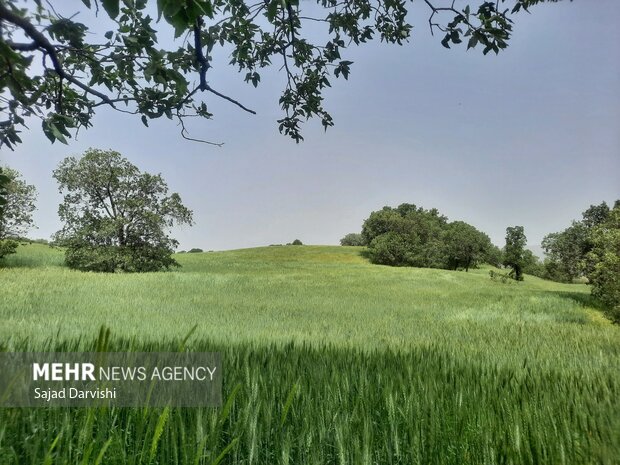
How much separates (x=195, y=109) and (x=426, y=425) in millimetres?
3163

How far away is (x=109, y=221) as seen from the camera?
27.7 metres

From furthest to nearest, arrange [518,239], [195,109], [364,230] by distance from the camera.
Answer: [364,230] → [518,239] → [195,109]

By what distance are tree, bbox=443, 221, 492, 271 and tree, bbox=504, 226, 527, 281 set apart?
10098 millimetres

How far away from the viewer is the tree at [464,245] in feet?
223

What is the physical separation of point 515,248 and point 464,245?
1129cm

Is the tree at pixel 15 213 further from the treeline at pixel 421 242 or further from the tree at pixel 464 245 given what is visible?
the tree at pixel 464 245

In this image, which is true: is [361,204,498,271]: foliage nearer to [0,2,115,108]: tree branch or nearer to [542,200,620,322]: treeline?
[542,200,620,322]: treeline

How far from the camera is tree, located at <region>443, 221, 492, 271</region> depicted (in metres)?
68.1

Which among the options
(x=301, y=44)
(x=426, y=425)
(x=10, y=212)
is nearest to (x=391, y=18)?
(x=301, y=44)

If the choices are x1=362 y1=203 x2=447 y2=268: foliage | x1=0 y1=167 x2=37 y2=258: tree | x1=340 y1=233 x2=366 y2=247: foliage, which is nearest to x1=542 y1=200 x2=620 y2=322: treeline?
x1=362 y1=203 x2=447 y2=268: foliage

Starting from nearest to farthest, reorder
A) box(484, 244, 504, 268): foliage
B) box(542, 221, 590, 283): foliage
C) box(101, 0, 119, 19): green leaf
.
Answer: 1. box(101, 0, 119, 19): green leaf
2. box(542, 221, 590, 283): foliage
3. box(484, 244, 504, 268): foliage

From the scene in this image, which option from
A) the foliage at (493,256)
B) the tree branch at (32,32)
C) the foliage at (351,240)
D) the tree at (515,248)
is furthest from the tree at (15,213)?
the foliage at (351,240)

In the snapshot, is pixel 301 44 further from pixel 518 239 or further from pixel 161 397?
pixel 518 239

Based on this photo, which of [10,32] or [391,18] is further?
[391,18]
